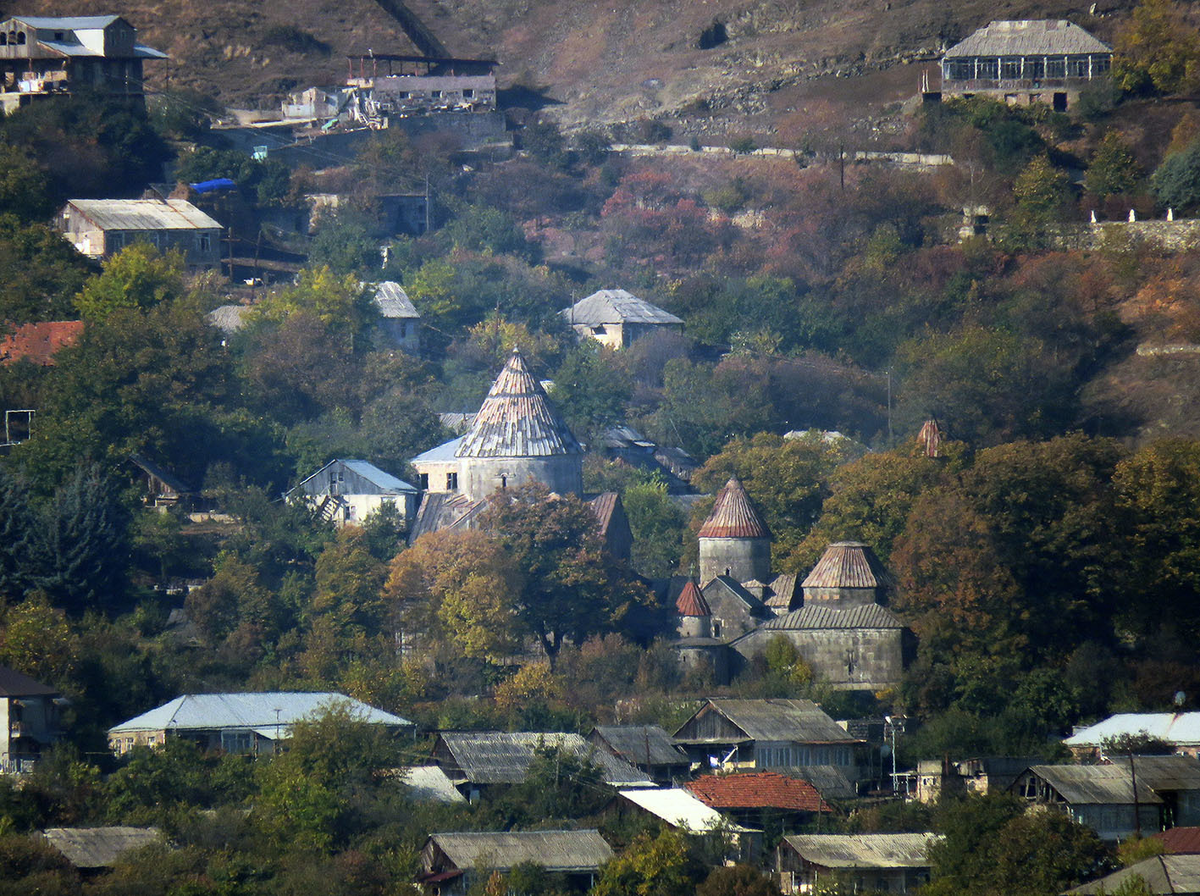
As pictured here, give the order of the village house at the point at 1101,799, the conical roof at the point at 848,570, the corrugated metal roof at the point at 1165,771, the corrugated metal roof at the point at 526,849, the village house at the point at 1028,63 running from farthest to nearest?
1. the village house at the point at 1028,63
2. the conical roof at the point at 848,570
3. the corrugated metal roof at the point at 1165,771
4. the village house at the point at 1101,799
5. the corrugated metal roof at the point at 526,849

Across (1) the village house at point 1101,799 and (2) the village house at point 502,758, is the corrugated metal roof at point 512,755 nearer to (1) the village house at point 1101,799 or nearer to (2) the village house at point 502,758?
(2) the village house at point 502,758

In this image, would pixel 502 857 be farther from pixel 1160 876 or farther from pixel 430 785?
pixel 1160 876

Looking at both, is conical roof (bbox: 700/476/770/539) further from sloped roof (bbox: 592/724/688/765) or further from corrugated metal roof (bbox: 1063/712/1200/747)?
corrugated metal roof (bbox: 1063/712/1200/747)

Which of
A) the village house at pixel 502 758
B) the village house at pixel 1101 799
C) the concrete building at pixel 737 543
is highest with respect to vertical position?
the concrete building at pixel 737 543

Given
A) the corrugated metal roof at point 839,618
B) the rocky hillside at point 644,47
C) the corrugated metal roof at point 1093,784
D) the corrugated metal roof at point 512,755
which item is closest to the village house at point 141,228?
the rocky hillside at point 644,47

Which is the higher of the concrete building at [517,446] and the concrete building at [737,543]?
the concrete building at [517,446]

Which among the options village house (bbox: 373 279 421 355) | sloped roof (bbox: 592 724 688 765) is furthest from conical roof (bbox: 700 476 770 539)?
village house (bbox: 373 279 421 355)
